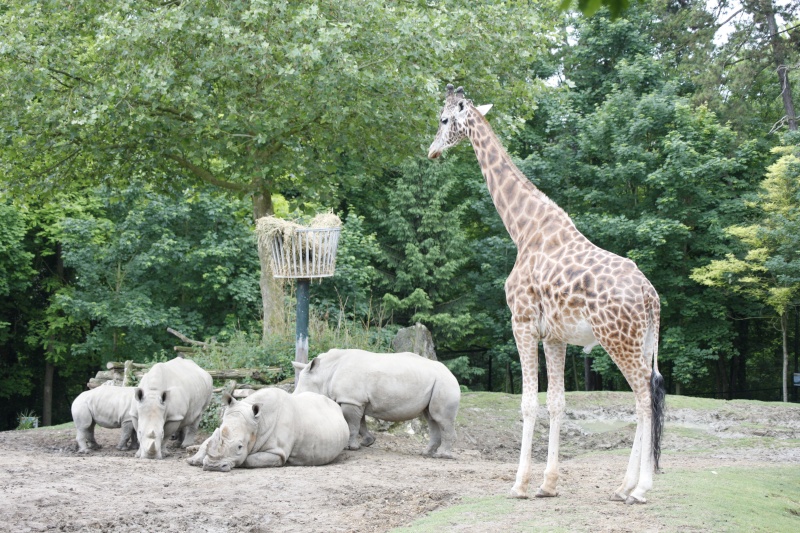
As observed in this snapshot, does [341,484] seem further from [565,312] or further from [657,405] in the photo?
[657,405]

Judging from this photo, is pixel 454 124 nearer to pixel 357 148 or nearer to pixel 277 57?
pixel 277 57

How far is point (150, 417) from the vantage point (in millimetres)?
11414

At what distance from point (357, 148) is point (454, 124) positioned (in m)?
7.29

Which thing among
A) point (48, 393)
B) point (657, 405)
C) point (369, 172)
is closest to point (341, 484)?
point (657, 405)

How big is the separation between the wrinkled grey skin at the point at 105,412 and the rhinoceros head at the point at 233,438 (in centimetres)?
263

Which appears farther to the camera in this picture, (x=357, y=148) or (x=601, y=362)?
(x=601, y=362)

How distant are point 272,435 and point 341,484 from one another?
1.69 metres

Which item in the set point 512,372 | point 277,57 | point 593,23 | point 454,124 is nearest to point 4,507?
point 454,124

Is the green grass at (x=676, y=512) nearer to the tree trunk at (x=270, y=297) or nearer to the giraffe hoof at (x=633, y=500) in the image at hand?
the giraffe hoof at (x=633, y=500)

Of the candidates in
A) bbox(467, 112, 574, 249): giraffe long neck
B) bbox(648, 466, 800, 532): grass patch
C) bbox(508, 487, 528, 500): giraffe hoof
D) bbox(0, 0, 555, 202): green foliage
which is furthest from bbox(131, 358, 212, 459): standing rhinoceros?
bbox(648, 466, 800, 532): grass patch

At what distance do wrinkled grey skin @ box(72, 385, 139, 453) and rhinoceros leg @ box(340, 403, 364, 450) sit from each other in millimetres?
3044

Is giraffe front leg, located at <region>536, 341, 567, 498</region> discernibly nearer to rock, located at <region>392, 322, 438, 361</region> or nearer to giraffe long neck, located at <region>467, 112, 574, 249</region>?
giraffe long neck, located at <region>467, 112, 574, 249</region>

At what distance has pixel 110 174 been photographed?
57.2ft

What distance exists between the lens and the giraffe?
745 cm
